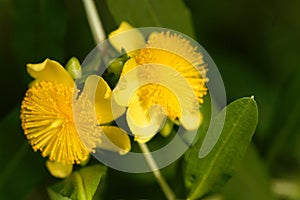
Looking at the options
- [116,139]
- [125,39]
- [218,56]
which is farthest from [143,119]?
[218,56]

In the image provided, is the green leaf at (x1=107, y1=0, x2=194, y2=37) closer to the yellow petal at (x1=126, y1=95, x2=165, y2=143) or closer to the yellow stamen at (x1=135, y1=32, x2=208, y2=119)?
the yellow stamen at (x1=135, y1=32, x2=208, y2=119)

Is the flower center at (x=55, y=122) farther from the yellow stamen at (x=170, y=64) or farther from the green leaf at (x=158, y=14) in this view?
the green leaf at (x=158, y=14)

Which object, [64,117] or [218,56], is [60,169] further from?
[218,56]

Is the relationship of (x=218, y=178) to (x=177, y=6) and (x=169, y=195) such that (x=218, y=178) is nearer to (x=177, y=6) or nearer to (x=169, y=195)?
(x=169, y=195)

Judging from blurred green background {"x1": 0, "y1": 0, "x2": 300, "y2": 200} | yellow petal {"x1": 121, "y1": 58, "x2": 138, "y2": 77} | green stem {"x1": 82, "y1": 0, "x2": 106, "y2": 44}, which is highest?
green stem {"x1": 82, "y1": 0, "x2": 106, "y2": 44}

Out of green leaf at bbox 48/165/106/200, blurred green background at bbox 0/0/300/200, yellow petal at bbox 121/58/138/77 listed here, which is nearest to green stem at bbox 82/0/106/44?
blurred green background at bbox 0/0/300/200

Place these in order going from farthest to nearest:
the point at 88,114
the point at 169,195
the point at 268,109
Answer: the point at 268,109, the point at 169,195, the point at 88,114

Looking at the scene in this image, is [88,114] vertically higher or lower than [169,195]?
higher

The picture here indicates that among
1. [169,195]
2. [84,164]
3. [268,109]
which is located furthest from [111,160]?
[268,109]
